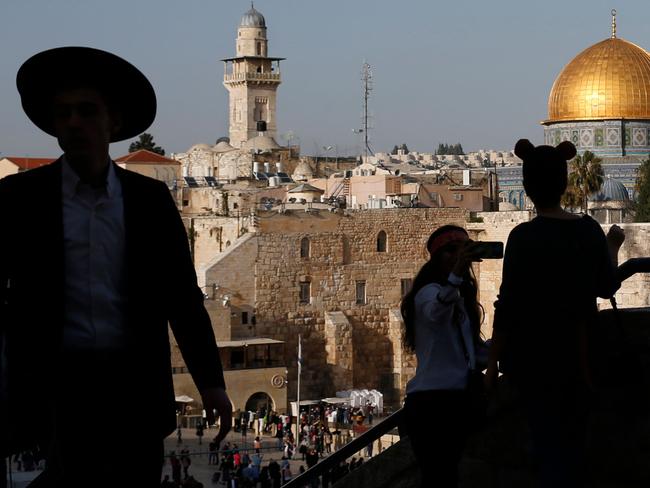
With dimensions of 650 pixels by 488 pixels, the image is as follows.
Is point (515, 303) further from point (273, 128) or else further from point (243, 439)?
point (273, 128)

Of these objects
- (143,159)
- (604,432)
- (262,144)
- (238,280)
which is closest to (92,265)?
(604,432)

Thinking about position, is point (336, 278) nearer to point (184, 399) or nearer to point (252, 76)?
point (184, 399)

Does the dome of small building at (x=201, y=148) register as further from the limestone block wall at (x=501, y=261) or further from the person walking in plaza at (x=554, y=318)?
the person walking in plaza at (x=554, y=318)

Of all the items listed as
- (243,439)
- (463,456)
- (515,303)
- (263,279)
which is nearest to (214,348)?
(515,303)

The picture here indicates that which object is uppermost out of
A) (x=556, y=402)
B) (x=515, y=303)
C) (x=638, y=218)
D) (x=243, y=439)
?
(x=638, y=218)

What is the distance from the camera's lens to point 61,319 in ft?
10.8

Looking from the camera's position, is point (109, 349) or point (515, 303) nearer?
point (109, 349)

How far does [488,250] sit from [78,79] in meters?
1.48

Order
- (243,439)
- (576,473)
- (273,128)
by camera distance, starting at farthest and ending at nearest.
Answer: (273,128) → (243,439) → (576,473)

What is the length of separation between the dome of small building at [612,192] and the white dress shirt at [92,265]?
36508 millimetres

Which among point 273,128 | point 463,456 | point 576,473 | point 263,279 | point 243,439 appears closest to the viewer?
point 576,473

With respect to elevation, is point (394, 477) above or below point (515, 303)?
below

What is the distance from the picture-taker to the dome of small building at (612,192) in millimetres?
39562

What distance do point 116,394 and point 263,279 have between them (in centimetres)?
2948
